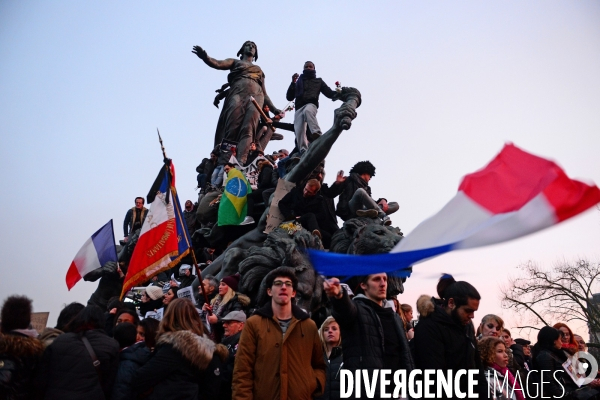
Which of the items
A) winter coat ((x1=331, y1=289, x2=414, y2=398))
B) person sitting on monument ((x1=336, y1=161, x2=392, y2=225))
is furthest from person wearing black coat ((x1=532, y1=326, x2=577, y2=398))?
person sitting on monument ((x1=336, y1=161, x2=392, y2=225))

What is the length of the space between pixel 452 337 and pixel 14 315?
3248mm

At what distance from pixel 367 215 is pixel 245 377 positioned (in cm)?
538

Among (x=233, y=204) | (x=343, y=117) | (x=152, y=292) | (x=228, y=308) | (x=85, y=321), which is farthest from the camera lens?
(x=233, y=204)

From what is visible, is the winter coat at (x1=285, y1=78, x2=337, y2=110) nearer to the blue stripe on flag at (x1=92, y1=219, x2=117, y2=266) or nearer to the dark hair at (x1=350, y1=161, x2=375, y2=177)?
the dark hair at (x1=350, y1=161, x2=375, y2=177)

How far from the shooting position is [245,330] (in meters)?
5.16

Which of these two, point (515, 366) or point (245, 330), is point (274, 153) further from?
point (245, 330)

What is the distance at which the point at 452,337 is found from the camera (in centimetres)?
510

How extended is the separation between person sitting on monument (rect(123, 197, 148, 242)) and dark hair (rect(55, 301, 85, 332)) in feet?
33.6

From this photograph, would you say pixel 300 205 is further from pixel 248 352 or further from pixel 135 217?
pixel 135 217

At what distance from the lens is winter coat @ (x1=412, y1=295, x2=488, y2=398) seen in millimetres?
5004

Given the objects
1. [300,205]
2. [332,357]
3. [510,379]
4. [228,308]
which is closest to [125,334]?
[332,357]

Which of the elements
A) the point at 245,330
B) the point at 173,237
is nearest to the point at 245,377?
the point at 245,330

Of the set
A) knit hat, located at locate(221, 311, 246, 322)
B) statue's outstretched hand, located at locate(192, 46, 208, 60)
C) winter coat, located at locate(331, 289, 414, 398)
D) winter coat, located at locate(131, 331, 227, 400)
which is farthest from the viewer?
statue's outstretched hand, located at locate(192, 46, 208, 60)

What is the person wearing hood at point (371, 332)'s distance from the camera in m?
4.75
